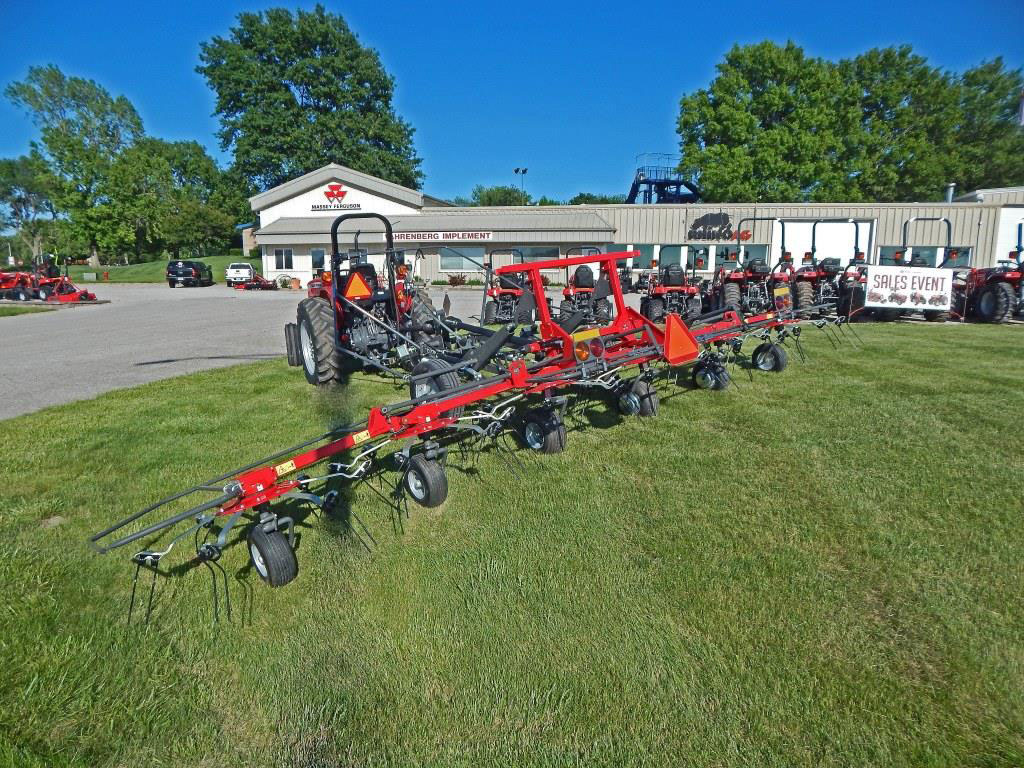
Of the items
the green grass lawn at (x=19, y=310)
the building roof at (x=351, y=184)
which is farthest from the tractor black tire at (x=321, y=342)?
the building roof at (x=351, y=184)

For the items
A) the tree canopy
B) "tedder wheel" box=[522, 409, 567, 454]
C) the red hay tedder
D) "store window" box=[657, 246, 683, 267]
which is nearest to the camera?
the red hay tedder

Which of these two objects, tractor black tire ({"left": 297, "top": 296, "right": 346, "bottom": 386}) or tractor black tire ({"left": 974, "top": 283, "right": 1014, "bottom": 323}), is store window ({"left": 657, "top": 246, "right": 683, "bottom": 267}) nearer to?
tractor black tire ({"left": 974, "top": 283, "right": 1014, "bottom": 323})

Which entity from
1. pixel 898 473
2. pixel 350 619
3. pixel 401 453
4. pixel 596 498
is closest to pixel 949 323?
pixel 898 473

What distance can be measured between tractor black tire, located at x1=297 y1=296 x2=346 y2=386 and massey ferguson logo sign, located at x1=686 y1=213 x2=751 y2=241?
85.3 ft

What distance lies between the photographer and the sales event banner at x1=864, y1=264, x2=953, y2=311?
13297 mm

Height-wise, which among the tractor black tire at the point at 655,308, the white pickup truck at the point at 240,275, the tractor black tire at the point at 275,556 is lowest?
the tractor black tire at the point at 275,556

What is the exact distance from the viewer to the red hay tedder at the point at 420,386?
3.23 m

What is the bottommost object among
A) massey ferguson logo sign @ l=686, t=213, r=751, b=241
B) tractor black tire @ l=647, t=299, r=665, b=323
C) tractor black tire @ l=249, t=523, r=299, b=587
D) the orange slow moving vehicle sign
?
tractor black tire @ l=249, t=523, r=299, b=587

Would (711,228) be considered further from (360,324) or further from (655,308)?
(360,324)

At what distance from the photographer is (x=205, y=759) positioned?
217 cm

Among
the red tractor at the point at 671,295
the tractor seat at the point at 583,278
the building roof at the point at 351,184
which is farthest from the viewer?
the building roof at the point at 351,184

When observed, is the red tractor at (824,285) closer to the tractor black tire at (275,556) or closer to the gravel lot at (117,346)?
the gravel lot at (117,346)

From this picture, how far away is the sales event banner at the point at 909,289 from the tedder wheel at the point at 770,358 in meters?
6.90

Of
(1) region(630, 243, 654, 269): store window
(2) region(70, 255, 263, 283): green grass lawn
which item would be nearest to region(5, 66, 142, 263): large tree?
(2) region(70, 255, 263, 283): green grass lawn
